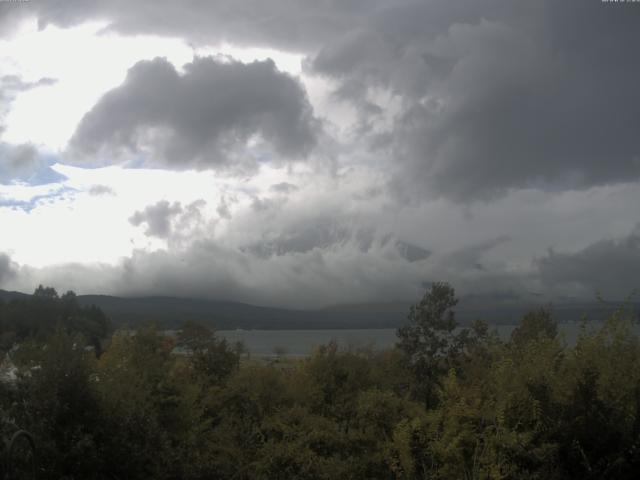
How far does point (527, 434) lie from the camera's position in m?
13.0

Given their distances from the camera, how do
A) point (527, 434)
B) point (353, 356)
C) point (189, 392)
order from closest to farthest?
point (527, 434) → point (189, 392) → point (353, 356)

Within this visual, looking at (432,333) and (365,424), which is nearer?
(365,424)

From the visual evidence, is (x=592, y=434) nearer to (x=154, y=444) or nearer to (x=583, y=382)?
(x=583, y=382)

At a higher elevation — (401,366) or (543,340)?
(543,340)

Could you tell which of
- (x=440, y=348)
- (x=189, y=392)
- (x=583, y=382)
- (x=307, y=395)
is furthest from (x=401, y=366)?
(x=583, y=382)

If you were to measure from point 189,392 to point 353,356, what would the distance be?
870 centimetres

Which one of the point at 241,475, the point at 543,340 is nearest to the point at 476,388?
the point at 543,340

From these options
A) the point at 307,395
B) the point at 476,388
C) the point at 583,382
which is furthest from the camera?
the point at 307,395

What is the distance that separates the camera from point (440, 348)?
29938 mm

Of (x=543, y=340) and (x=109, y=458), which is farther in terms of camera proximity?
(x=543, y=340)

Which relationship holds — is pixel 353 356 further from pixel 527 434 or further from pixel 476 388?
pixel 527 434

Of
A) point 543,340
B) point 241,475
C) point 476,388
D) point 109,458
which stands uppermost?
point 543,340

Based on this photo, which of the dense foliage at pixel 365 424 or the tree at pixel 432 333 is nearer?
the dense foliage at pixel 365 424

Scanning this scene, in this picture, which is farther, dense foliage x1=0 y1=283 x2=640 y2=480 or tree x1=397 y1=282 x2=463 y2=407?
tree x1=397 y1=282 x2=463 y2=407
